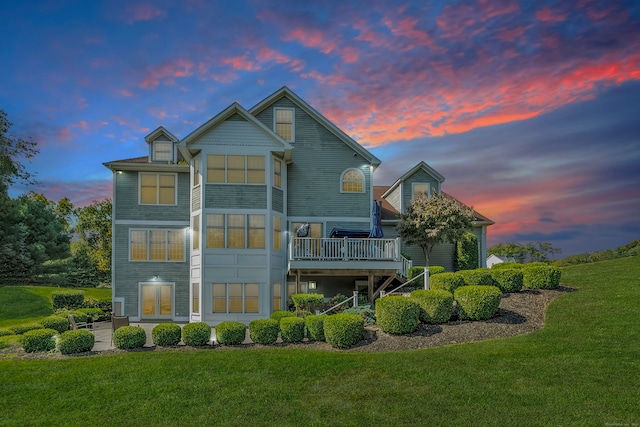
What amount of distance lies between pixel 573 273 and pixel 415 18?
46.2ft

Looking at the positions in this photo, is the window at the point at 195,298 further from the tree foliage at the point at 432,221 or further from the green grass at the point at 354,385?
the tree foliage at the point at 432,221

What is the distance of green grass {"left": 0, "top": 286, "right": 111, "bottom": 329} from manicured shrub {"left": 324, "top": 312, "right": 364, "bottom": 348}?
1765cm

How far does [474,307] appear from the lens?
1406 centimetres

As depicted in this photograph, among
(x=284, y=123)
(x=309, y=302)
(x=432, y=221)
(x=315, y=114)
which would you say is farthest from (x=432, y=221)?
(x=309, y=302)

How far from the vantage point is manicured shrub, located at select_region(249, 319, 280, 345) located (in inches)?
536

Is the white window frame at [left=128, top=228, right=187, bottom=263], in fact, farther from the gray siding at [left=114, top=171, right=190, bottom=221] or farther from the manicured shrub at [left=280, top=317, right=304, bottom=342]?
the manicured shrub at [left=280, top=317, right=304, bottom=342]

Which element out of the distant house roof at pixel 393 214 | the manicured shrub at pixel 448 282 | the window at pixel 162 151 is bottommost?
the manicured shrub at pixel 448 282

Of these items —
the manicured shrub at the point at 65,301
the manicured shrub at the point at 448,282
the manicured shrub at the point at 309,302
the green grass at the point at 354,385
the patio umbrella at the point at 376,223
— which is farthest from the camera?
the manicured shrub at the point at 65,301

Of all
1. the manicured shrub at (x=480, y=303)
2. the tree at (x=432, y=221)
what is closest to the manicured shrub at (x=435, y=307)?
the manicured shrub at (x=480, y=303)

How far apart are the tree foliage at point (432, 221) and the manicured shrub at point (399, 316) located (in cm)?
1024

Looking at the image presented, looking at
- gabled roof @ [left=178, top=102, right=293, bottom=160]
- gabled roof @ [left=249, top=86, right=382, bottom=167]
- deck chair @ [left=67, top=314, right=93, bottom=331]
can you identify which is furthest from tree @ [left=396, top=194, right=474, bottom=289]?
deck chair @ [left=67, top=314, right=93, bottom=331]

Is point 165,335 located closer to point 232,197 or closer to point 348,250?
point 232,197

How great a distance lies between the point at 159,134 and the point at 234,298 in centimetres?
910

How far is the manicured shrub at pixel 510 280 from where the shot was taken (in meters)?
16.4
